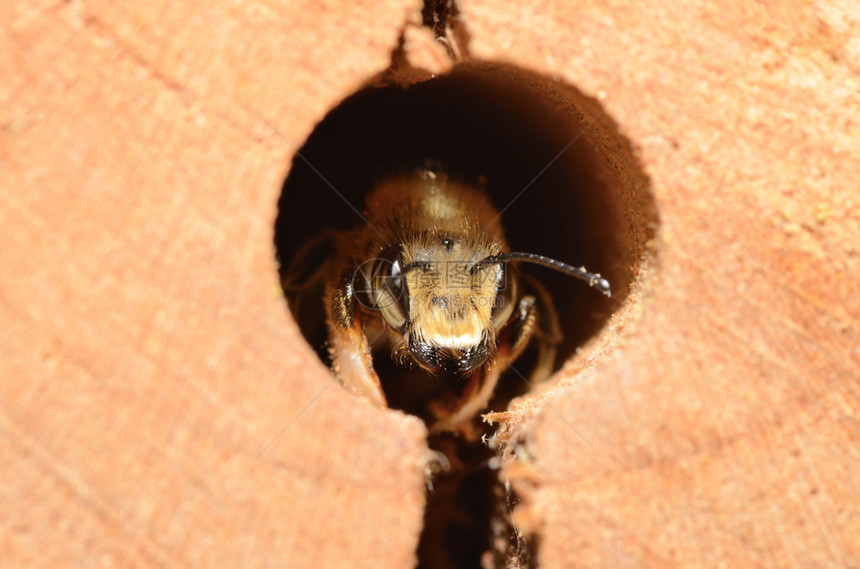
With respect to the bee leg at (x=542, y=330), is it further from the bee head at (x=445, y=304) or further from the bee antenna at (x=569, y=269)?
the bee antenna at (x=569, y=269)

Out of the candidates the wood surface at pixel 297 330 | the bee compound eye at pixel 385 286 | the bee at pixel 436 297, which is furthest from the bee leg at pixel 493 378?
the wood surface at pixel 297 330

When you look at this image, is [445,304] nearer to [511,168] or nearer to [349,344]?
[349,344]

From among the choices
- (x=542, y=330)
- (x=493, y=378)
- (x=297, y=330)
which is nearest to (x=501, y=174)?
(x=542, y=330)

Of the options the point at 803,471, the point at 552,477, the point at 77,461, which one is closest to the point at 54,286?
the point at 77,461

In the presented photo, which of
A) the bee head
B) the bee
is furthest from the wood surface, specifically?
the bee head

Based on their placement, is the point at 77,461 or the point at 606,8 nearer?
the point at 77,461

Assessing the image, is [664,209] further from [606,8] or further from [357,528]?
[357,528]
